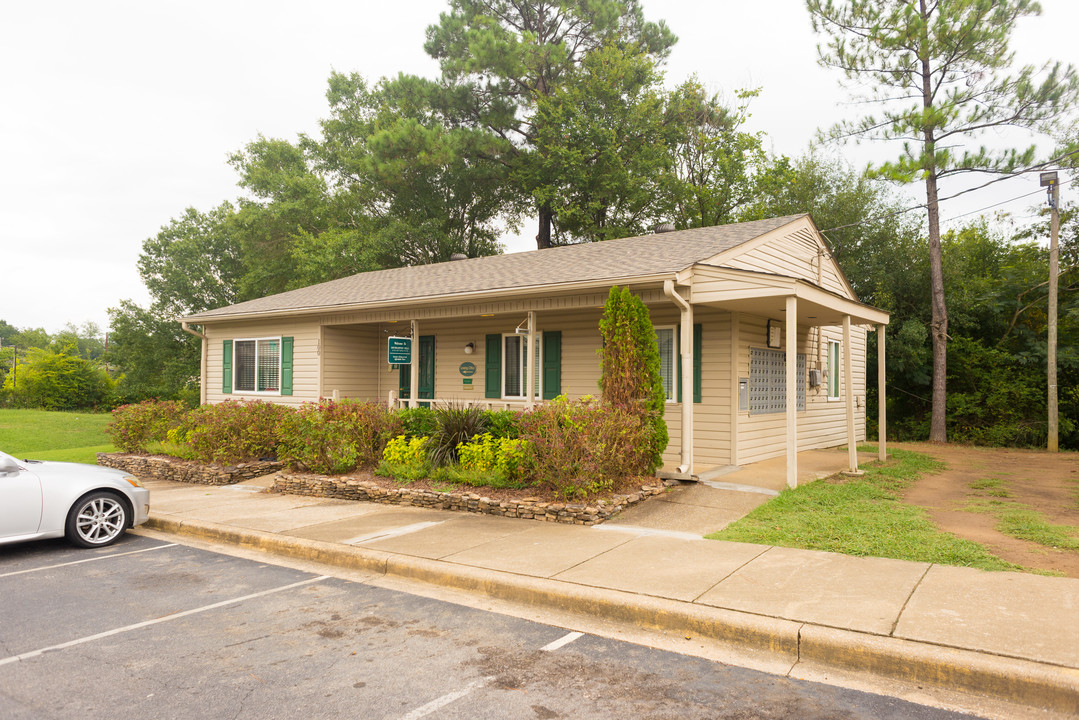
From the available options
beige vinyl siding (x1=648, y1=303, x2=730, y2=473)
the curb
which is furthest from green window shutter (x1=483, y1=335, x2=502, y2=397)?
the curb

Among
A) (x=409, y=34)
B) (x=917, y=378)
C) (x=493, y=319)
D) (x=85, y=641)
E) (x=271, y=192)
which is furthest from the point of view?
(x=271, y=192)

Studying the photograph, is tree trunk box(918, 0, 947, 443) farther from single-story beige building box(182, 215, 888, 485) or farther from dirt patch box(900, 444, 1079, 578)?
single-story beige building box(182, 215, 888, 485)

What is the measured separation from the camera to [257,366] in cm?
1634

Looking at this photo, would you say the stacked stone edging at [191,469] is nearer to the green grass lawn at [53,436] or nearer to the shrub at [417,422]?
the green grass lawn at [53,436]

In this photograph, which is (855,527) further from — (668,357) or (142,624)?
(142,624)

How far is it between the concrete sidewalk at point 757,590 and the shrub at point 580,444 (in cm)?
67

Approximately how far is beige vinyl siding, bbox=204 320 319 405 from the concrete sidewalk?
7.60 metres

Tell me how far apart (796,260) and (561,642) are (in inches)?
452

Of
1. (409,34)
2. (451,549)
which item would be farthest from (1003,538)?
(409,34)

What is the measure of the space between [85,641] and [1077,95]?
2346 cm

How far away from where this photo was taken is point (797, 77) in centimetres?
2041

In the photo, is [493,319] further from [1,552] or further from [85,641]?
[85,641]

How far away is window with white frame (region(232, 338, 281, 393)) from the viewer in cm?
1598

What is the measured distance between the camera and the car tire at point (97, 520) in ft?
22.0
